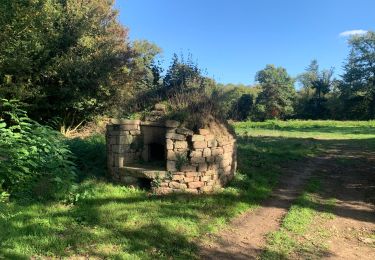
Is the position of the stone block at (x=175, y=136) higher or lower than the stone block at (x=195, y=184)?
higher

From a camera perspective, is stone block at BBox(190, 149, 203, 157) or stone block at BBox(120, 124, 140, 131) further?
stone block at BBox(120, 124, 140, 131)

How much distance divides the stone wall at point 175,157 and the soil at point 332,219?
3.93 ft

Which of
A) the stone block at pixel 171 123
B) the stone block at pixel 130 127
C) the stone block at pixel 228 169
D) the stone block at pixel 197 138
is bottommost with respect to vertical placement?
the stone block at pixel 228 169

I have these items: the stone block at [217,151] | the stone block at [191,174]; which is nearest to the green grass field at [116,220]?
the stone block at [191,174]

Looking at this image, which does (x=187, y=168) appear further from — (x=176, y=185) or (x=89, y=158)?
(x=89, y=158)

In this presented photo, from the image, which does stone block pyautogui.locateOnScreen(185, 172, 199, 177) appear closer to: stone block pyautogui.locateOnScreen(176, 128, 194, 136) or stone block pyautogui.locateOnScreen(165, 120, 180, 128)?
stone block pyautogui.locateOnScreen(176, 128, 194, 136)

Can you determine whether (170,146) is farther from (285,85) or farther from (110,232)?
(285,85)

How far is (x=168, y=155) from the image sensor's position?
7551 millimetres

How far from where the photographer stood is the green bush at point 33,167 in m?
6.79

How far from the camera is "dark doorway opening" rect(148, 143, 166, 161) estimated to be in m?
8.53

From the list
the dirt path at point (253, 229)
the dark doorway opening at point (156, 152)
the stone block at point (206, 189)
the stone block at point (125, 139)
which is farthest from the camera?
the dark doorway opening at point (156, 152)

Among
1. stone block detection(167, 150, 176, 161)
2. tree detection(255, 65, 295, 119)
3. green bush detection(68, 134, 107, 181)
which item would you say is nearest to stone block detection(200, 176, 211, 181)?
stone block detection(167, 150, 176, 161)

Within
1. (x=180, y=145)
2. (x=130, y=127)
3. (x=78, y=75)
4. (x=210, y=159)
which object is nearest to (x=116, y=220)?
(x=180, y=145)

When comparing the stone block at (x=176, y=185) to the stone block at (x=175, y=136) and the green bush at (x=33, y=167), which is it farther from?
the green bush at (x=33, y=167)
